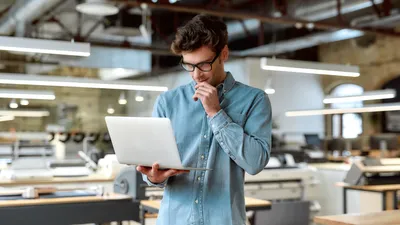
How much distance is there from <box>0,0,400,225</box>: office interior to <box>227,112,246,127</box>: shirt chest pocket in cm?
97

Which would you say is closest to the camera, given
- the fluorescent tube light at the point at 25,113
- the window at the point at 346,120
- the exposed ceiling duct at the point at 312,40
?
the exposed ceiling duct at the point at 312,40

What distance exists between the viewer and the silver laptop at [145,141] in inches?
68.4

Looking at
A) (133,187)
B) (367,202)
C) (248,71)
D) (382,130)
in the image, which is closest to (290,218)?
(133,187)

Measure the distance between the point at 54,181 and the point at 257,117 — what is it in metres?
6.47

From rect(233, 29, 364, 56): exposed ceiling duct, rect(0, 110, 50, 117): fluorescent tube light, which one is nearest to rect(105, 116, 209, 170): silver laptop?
rect(233, 29, 364, 56): exposed ceiling duct

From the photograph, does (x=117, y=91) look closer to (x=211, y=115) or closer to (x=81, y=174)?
(x=81, y=174)

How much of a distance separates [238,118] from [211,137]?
0.10 meters

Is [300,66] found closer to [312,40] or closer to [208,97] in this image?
[312,40]

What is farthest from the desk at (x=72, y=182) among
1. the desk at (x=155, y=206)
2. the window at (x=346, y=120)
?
the window at (x=346, y=120)

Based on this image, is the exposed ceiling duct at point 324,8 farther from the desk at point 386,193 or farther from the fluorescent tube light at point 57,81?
the desk at point 386,193

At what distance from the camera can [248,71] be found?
43.8 ft

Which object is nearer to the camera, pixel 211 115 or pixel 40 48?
pixel 211 115

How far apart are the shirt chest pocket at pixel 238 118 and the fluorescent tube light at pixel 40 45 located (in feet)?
15.4

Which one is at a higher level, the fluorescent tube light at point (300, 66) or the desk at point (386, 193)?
the fluorescent tube light at point (300, 66)
